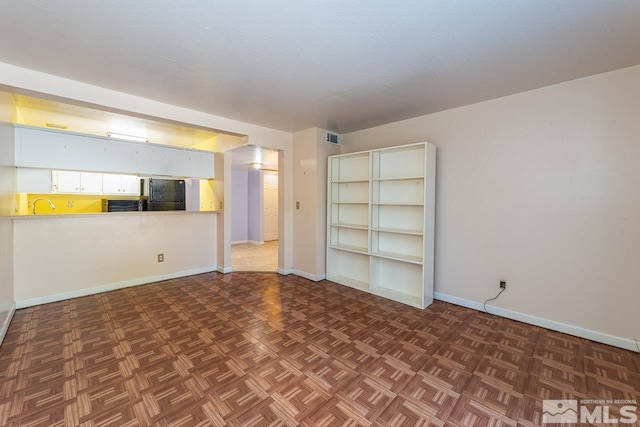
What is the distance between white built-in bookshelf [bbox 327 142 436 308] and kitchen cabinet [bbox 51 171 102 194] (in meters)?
3.80

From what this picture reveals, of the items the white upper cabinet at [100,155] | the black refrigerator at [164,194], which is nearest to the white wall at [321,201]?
the white upper cabinet at [100,155]

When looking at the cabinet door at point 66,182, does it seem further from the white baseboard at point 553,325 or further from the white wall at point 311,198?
the white baseboard at point 553,325

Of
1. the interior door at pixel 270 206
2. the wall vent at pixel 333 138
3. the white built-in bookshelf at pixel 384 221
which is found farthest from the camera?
the interior door at pixel 270 206

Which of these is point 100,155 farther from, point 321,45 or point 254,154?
point 321,45

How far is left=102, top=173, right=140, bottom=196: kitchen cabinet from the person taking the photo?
4.54m

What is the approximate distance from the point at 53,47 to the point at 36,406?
2.53 metres

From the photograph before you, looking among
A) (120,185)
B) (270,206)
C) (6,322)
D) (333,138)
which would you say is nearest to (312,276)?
(333,138)

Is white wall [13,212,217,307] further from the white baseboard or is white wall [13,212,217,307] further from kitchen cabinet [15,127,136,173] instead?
the white baseboard

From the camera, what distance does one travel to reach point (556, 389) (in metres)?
1.88

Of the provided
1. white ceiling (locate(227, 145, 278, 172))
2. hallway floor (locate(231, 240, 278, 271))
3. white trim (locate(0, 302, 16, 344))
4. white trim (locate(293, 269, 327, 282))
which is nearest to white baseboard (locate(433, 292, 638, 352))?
white trim (locate(293, 269, 327, 282))

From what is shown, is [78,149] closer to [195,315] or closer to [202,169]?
[202,169]

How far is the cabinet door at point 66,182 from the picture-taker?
3933mm

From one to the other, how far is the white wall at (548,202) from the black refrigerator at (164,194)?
4.02 metres

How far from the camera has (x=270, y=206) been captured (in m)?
8.65
